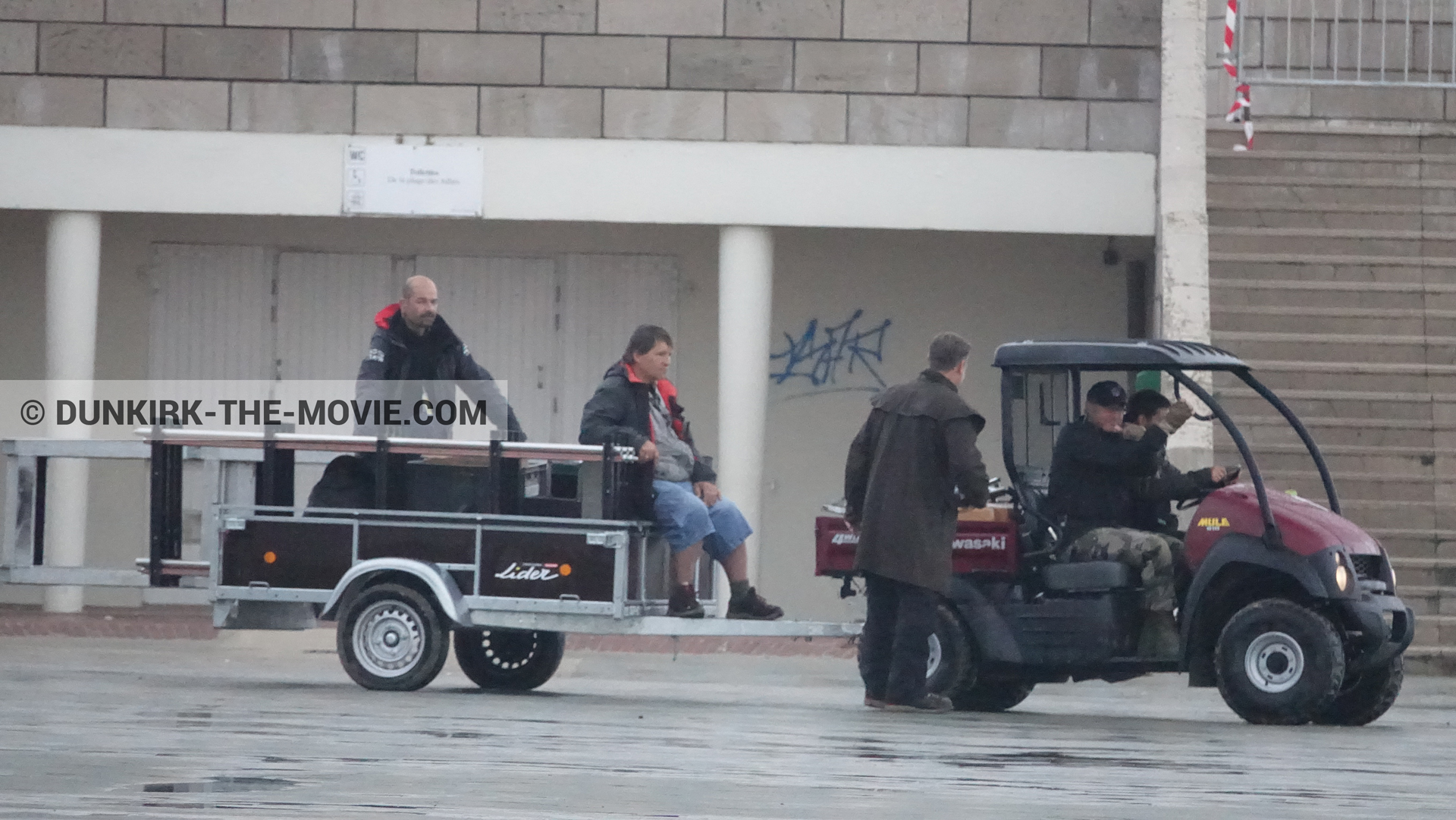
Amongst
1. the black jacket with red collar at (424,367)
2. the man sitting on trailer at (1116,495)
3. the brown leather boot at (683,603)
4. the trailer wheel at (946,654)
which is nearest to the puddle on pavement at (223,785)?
the brown leather boot at (683,603)

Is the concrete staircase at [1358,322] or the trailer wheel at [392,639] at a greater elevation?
the concrete staircase at [1358,322]

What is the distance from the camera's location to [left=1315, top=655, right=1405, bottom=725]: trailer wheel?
988cm

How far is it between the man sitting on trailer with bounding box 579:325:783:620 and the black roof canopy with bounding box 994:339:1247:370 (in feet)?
5.03

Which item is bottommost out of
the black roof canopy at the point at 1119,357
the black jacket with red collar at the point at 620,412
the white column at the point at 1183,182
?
the black jacket with red collar at the point at 620,412

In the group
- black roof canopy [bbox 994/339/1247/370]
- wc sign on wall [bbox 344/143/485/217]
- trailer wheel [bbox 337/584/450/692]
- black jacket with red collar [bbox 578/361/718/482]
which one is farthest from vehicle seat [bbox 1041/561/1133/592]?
wc sign on wall [bbox 344/143/485/217]

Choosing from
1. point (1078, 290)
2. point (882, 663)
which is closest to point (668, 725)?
point (882, 663)

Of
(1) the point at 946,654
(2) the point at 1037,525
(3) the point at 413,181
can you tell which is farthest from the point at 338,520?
(3) the point at 413,181

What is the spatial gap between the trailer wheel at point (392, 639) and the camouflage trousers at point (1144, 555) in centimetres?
300

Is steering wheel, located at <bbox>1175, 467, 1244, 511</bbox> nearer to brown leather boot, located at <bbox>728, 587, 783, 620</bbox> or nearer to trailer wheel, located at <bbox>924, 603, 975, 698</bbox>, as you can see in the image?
trailer wheel, located at <bbox>924, 603, 975, 698</bbox>

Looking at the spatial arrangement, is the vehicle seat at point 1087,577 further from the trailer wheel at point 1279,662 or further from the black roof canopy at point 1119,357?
the black roof canopy at point 1119,357

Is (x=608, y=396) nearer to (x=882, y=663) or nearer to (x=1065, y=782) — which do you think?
(x=882, y=663)

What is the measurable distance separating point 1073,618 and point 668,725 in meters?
1.97

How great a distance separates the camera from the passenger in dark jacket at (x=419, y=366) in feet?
34.6

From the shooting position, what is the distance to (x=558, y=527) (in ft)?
33.9
